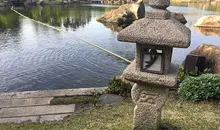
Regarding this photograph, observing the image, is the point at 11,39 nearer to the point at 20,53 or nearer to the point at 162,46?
the point at 20,53

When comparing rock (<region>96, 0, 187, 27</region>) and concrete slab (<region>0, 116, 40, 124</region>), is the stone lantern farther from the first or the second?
rock (<region>96, 0, 187, 27</region>)

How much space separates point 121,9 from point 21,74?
22002 mm

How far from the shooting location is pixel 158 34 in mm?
4918

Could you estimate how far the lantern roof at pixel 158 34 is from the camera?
15.6 feet

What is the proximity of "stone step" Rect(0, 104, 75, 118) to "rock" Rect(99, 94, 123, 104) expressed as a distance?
3.31 ft

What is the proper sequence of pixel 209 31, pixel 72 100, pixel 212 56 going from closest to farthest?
pixel 72 100
pixel 212 56
pixel 209 31

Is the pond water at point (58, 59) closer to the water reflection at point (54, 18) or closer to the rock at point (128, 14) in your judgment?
the water reflection at point (54, 18)

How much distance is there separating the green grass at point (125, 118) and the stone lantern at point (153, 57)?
2.72ft

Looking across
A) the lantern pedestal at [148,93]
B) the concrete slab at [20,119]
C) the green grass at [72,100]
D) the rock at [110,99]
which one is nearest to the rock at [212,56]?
the rock at [110,99]

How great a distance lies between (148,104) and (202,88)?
288cm

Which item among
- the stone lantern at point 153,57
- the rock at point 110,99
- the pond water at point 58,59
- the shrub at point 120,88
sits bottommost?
the pond water at point 58,59

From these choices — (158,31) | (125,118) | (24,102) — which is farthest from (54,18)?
(158,31)

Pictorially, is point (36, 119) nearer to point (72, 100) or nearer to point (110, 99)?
point (72, 100)

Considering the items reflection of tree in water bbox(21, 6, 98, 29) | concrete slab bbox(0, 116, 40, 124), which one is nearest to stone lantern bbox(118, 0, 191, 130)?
concrete slab bbox(0, 116, 40, 124)
